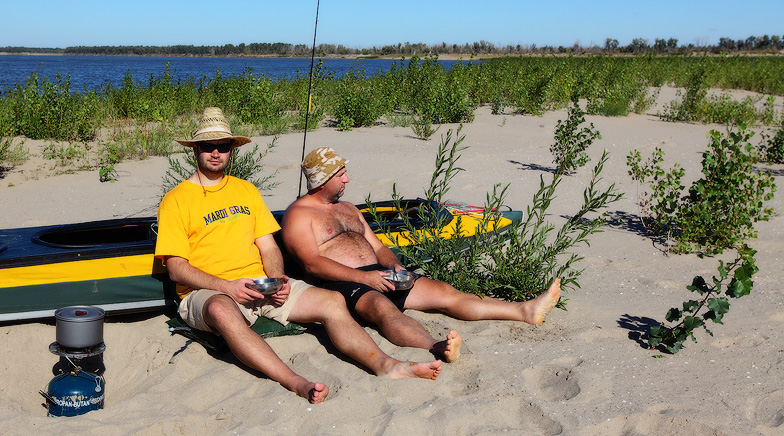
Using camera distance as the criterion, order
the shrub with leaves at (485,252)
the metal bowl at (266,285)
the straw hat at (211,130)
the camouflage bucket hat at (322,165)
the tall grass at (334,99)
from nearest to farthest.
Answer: the metal bowl at (266,285) → the straw hat at (211,130) → the camouflage bucket hat at (322,165) → the shrub with leaves at (485,252) → the tall grass at (334,99)

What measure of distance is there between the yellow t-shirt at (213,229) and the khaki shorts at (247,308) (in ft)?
0.43

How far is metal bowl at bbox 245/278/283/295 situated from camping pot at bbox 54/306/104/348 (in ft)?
2.59

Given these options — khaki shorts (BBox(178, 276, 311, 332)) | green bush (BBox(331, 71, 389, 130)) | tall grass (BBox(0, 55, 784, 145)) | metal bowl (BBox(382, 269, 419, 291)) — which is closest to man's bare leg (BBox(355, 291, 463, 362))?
metal bowl (BBox(382, 269, 419, 291))

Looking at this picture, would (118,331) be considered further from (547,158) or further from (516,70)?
(516,70)

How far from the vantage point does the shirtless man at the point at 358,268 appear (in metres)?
3.87

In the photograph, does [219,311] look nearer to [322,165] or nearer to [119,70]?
[322,165]

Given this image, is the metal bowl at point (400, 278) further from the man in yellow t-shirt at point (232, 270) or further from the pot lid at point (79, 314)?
the pot lid at point (79, 314)

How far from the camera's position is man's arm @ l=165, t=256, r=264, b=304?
3.62 metres

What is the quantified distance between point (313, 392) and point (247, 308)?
2.75ft

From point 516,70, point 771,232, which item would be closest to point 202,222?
point 771,232

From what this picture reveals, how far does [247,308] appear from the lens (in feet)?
12.5

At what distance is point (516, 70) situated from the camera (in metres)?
16.9

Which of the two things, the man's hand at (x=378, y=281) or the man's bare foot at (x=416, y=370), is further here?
the man's hand at (x=378, y=281)

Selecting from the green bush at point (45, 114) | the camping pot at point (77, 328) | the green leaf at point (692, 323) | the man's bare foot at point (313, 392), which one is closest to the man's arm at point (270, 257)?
the man's bare foot at point (313, 392)
